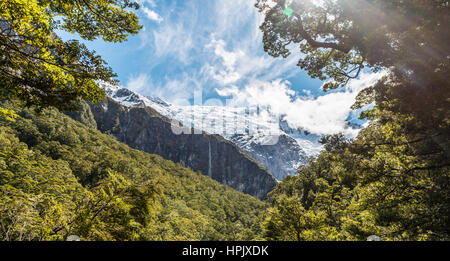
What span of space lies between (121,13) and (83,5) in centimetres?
127

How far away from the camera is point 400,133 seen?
8.84 metres

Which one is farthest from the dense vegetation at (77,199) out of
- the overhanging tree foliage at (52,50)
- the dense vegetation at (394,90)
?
the dense vegetation at (394,90)

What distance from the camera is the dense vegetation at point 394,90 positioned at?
6.25m

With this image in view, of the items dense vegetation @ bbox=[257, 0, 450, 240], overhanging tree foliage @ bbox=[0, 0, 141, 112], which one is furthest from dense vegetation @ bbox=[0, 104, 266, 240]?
dense vegetation @ bbox=[257, 0, 450, 240]

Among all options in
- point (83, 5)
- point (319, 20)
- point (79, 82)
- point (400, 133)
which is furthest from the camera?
point (319, 20)

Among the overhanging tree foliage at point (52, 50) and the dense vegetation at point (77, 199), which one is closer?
the overhanging tree foliage at point (52, 50)

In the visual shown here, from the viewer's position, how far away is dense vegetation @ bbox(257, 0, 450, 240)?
20.5 feet

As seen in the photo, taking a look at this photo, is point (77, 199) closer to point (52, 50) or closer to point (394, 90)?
point (52, 50)

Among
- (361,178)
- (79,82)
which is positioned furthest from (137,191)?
(361,178)

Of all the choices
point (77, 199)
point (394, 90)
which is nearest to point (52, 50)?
point (394, 90)

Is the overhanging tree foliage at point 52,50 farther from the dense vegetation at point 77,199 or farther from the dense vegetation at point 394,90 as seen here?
the dense vegetation at point 394,90

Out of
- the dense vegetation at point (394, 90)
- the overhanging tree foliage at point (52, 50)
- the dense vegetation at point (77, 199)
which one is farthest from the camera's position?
the dense vegetation at point (77, 199)

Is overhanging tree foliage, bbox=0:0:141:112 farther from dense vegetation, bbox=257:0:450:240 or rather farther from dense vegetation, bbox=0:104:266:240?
dense vegetation, bbox=257:0:450:240

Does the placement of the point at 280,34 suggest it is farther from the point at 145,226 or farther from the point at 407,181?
the point at 145,226
